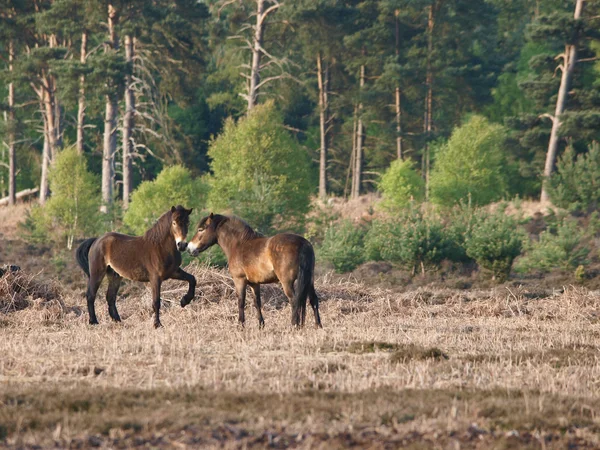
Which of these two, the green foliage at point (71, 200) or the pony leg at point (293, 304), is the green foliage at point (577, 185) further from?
the pony leg at point (293, 304)

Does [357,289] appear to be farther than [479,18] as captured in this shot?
No

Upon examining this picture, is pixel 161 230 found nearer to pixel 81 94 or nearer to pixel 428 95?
pixel 81 94

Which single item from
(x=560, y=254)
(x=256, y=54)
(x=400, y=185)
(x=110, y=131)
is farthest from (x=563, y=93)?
(x=110, y=131)

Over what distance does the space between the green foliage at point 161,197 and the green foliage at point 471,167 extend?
11.7m

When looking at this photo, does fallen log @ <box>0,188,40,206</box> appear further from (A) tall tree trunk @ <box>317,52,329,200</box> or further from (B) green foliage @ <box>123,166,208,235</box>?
(B) green foliage @ <box>123,166,208,235</box>

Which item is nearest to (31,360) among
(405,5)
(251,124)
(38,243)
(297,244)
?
(297,244)

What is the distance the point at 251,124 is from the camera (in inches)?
1612

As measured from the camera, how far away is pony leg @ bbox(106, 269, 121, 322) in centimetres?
1638

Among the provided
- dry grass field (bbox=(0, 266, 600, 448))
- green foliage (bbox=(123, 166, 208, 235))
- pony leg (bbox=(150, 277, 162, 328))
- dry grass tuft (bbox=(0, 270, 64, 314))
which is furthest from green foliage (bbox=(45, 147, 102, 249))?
pony leg (bbox=(150, 277, 162, 328))

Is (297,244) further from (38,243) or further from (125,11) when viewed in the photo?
(125,11)

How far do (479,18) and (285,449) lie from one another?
165 ft

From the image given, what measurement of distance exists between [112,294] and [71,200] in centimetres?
2163

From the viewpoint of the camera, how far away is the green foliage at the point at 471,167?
4275cm

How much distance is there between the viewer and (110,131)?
144ft
